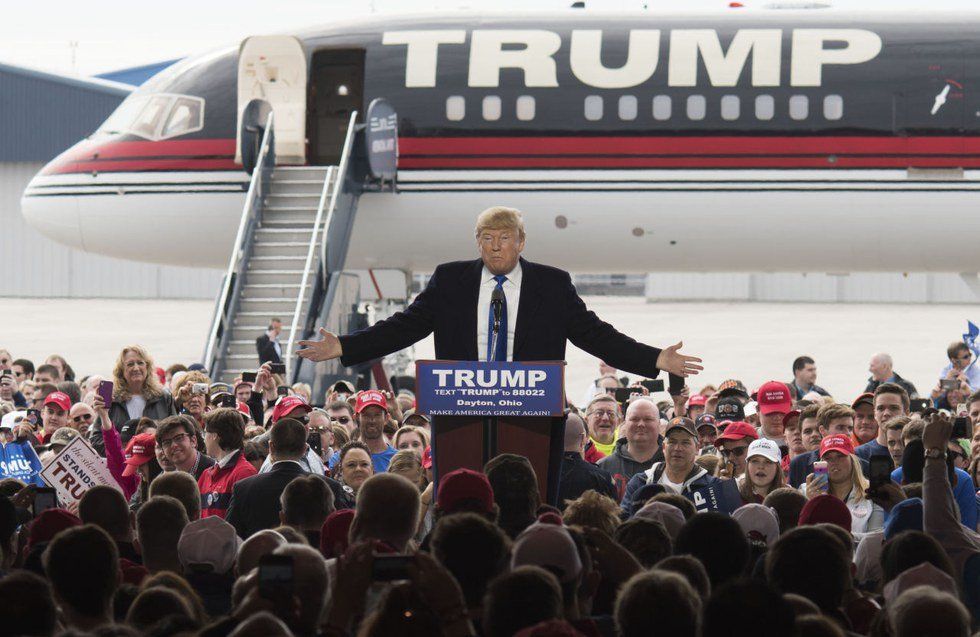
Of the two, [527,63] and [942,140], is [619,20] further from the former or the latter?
[942,140]

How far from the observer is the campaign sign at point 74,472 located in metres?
6.80

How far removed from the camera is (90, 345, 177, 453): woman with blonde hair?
11.1 m

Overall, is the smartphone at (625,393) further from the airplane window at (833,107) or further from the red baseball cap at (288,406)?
the airplane window at (833,107)

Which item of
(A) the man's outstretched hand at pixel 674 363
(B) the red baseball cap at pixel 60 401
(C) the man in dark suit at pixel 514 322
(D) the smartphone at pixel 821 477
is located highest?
(C) the man in dark suit at pixel 514 322

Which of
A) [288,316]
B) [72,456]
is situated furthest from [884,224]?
[72,456]

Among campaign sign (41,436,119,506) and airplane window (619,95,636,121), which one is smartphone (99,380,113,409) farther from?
airplane window (619,95,636,121)

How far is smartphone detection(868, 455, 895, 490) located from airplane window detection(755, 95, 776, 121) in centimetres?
1347

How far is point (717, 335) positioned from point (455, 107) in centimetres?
1913

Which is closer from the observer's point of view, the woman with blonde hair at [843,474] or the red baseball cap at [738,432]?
the woman with blonde hair at [843,474]

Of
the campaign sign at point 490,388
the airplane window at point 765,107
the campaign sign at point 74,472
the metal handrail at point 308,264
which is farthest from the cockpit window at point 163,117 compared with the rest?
the campaign sign at point 490,388

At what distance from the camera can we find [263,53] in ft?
63.4

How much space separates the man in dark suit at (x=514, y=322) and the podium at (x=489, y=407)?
44 cm

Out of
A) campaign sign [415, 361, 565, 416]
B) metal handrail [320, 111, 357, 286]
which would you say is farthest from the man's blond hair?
metal handrail [320, 111, 357, 286]

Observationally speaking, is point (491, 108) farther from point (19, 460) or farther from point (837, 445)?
point (837, 445)
